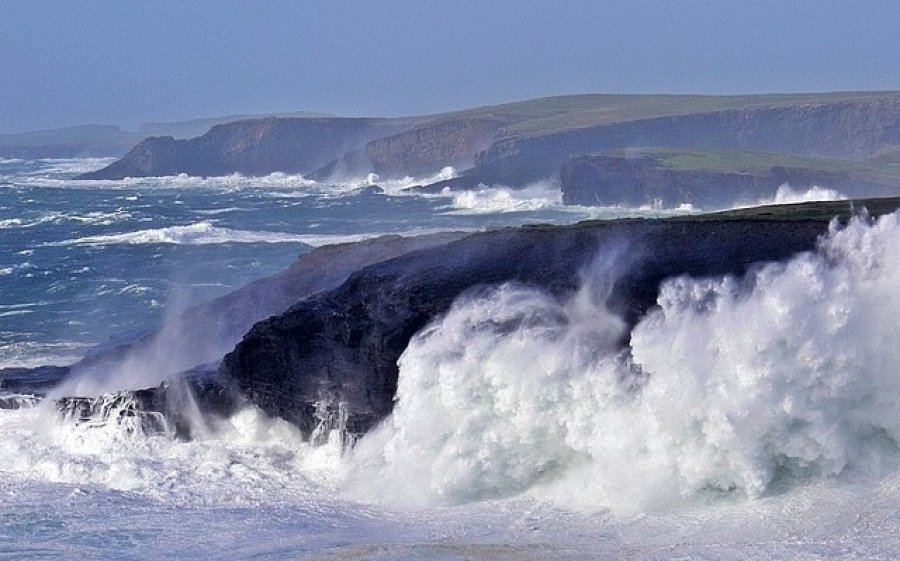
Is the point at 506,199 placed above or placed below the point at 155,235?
above

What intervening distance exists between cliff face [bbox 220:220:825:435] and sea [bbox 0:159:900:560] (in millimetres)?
451

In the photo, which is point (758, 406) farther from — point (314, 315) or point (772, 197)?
point (772, 197)

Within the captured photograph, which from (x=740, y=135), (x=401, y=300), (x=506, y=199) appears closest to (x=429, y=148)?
(x=740, y=135)

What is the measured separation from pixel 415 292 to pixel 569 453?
13.0 feet

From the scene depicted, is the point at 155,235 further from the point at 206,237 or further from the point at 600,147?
the point at 600,147

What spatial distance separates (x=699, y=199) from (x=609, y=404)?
171 ft

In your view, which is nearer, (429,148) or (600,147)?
(600,147)

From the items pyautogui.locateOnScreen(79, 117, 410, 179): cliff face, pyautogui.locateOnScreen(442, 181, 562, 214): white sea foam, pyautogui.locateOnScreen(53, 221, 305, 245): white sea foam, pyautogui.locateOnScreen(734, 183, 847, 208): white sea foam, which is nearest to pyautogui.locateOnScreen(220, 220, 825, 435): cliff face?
pyautogui.locateOnScreen(53, 221, 305, 245): white sea foam

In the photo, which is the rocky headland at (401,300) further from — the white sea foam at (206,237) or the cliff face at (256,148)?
the cliff face at (256,148)

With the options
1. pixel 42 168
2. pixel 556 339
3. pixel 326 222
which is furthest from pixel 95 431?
pixel 42 168

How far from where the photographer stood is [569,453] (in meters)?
16.9

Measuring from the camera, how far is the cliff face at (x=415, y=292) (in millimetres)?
18422

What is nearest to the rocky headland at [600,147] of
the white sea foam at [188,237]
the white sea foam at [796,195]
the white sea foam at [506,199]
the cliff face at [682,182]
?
the cliff face at [682,182]

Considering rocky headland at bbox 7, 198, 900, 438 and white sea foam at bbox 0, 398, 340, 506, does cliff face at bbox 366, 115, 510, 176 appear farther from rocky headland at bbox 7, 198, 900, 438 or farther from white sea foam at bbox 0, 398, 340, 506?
white sea foam at bbox 0, 398, 340, 506
